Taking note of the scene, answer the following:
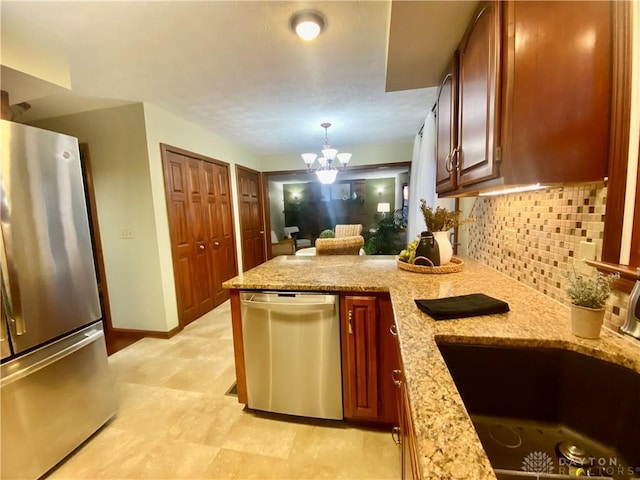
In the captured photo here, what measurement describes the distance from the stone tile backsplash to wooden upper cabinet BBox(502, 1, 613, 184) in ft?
0.52

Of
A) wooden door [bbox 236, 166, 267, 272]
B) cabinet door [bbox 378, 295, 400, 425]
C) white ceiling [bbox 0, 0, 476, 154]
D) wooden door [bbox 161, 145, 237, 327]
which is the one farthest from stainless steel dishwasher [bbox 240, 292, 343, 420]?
wooden door [bbox 236, 166, 267, 272]

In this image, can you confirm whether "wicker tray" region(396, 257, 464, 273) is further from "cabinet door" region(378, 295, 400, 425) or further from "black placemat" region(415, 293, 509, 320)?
"black placemat" region(415, 293, 509, 320)

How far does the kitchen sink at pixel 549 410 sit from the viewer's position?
2.43 feet

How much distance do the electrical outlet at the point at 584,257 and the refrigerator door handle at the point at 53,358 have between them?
236 cm

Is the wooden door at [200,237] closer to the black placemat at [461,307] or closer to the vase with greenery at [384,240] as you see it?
the black placemat at [461,307]

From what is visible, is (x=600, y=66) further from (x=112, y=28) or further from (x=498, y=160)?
(x=112, y=28)

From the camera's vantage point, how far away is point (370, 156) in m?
4.84

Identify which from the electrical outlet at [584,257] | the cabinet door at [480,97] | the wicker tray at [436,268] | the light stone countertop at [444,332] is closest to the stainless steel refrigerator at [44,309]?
the light stone countertop at [444,332]

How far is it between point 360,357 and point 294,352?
1.24 ft

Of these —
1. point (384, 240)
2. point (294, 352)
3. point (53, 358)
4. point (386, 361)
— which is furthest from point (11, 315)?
point (384, 240)

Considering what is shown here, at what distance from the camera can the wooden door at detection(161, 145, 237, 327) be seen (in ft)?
10.1

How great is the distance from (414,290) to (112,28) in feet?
7.34

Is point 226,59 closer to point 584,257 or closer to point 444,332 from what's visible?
point 444,332

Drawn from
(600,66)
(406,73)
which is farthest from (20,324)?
(600,66)
